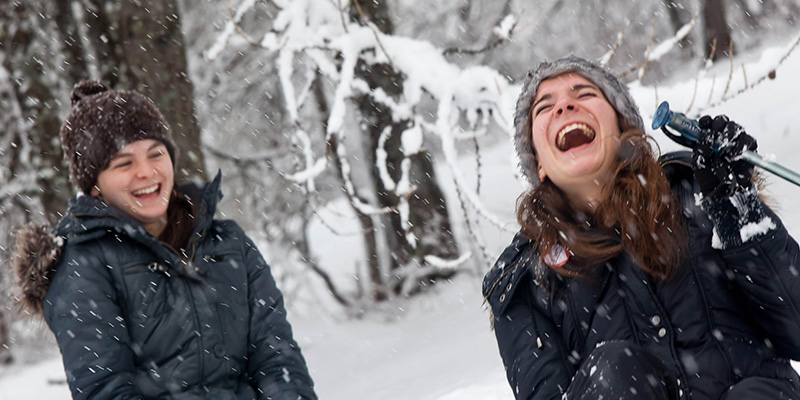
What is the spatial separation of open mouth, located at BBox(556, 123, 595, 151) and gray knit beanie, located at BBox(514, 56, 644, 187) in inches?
6.2

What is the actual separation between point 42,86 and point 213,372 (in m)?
4.44

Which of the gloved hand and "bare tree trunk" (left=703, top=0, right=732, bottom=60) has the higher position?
"bare tree trunk" (left=703, top=0, right=732, bottom=60)


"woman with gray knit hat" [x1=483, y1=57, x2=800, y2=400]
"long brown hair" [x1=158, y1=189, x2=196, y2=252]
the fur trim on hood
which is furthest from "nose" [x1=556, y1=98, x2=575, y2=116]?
the fur trim on hood

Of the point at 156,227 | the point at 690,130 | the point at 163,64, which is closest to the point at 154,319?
the point at 156,227

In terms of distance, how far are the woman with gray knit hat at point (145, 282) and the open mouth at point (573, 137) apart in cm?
131

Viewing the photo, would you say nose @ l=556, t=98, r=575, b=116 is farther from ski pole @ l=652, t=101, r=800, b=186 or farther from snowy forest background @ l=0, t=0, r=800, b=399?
snowy forest background @ l=0, t=0, r=800, b=399

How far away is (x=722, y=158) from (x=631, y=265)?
1.39ft

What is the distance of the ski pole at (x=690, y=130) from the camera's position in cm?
195

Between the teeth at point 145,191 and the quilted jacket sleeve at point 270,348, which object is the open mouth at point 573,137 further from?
the teeth at point 145,191

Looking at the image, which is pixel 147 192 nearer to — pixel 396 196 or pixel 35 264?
pixel 35 264

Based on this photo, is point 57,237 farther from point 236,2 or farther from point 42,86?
point 236,2

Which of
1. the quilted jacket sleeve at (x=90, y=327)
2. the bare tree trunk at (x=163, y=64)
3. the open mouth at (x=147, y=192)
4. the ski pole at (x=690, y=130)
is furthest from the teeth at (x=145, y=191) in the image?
the bare tree trunk at (x=163, y=64)

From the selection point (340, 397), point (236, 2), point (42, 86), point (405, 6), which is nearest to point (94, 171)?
point (340, 397)

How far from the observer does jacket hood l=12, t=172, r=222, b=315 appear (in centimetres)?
265
